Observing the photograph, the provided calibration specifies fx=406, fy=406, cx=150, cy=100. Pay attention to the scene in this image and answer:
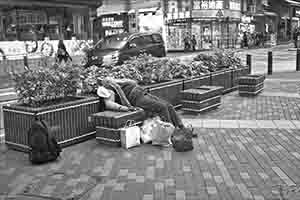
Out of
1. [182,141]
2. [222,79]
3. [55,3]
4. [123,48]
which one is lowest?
[182,141]

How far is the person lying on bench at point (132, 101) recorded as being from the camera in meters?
6.26

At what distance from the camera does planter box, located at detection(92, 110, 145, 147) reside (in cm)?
578

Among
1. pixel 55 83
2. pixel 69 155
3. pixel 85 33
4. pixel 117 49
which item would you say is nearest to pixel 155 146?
pixel 69 155

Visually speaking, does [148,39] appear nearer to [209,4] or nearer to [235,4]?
[209,4]

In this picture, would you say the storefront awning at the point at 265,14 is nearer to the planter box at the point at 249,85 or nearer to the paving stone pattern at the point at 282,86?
the paving stone pattern at the point at 282,86

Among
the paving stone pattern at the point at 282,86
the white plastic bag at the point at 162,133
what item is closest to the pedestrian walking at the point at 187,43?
the paving stone pattern at the point at 282,86

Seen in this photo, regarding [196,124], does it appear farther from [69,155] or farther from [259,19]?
[259,19]

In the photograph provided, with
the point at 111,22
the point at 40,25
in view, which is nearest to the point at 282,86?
the point at 40,25

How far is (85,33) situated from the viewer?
26.1 m

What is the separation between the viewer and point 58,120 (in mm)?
5691

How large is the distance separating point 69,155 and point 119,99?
1.31 m

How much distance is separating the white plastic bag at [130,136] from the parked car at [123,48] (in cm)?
1006

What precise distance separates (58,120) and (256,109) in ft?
15.0

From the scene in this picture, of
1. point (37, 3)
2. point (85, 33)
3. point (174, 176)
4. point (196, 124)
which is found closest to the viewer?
point (174, 176)
